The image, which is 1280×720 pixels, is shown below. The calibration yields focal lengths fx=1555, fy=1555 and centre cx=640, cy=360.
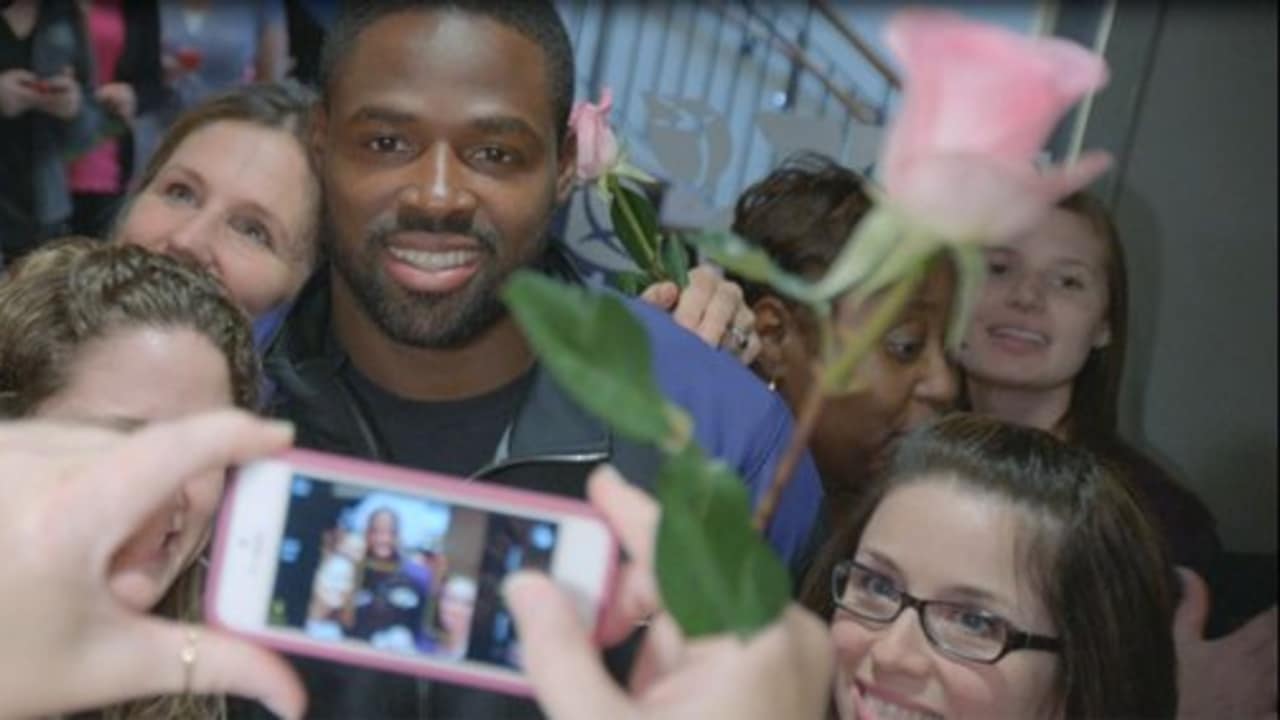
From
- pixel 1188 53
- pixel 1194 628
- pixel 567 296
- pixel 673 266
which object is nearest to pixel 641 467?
pixel 673 266

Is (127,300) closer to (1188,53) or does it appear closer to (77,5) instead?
(77,5)

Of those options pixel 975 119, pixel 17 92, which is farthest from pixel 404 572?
pixel 17 92

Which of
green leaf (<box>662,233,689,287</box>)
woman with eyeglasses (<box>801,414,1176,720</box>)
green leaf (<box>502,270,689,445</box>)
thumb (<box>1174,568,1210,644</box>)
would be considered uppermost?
green leaf (<box>502,270,689,445</box>)

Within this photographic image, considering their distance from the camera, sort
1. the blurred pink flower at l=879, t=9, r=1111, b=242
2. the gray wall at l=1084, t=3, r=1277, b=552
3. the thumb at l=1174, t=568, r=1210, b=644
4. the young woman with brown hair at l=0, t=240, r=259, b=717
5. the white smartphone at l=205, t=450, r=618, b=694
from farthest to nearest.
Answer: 1. the gray wall at l=1084, t=3, r=1277, b=552
2. the thumb at l=1174, t=568, r=1210, b=644
3. the young woman with brown hair at l=0, t=240, r=259, b=717
4. the white smartphone at l=205, t=450, r=618, b=694
5. the blurred pink flower at l=879, t=9, r=1111, b=242

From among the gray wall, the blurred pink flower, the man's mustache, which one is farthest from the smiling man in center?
the gray wall

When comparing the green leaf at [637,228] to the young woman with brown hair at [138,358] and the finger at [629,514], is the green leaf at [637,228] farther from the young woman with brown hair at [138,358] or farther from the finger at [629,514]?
the finger at [629,514]

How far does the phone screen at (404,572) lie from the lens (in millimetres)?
438

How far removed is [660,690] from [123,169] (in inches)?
31.0

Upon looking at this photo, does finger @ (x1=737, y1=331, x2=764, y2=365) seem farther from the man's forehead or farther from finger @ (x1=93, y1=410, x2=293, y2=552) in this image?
finger @ (x1=93, y1=410, x2=293, y2=552)

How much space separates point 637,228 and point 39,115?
47 centimetres

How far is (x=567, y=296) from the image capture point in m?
0.36

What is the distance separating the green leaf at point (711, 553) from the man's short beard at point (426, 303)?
0.28 m

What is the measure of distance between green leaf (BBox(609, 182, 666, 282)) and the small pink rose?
59 millimetres

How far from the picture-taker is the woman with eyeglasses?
0.67 meters
